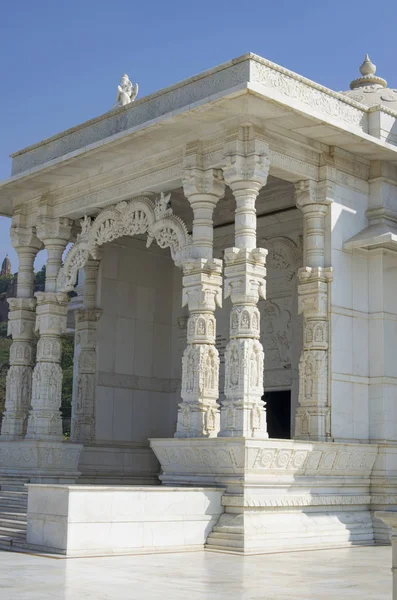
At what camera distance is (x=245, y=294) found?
1246cm

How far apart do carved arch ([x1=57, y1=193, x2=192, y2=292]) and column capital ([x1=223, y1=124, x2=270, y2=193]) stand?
4.23 ft

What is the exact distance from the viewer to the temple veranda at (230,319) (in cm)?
1195

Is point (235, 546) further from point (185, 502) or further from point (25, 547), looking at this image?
point (25, 547)

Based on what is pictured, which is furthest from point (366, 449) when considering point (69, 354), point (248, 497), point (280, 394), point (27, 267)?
point (69, 354)

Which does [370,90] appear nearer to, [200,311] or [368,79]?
[368,79]

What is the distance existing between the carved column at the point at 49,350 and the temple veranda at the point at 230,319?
32 mm

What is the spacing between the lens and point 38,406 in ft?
51.3

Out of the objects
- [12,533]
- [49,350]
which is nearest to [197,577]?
[12,533]

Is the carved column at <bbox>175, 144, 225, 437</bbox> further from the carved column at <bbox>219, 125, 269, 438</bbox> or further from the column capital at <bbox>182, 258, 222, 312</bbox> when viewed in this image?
the carved column at <bbox>219, 125, 269, 438</bbox>

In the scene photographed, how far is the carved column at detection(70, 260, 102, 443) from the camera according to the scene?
17562 millimetres

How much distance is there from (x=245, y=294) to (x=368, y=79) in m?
6.54

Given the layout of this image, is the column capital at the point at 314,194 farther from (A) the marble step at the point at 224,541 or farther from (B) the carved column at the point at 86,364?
(B) the carved column at the point at 86,364

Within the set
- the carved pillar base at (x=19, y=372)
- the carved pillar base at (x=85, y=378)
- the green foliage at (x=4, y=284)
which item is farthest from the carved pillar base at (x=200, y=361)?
the green foliage at (x=4, y=284)

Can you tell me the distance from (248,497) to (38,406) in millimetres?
5107
